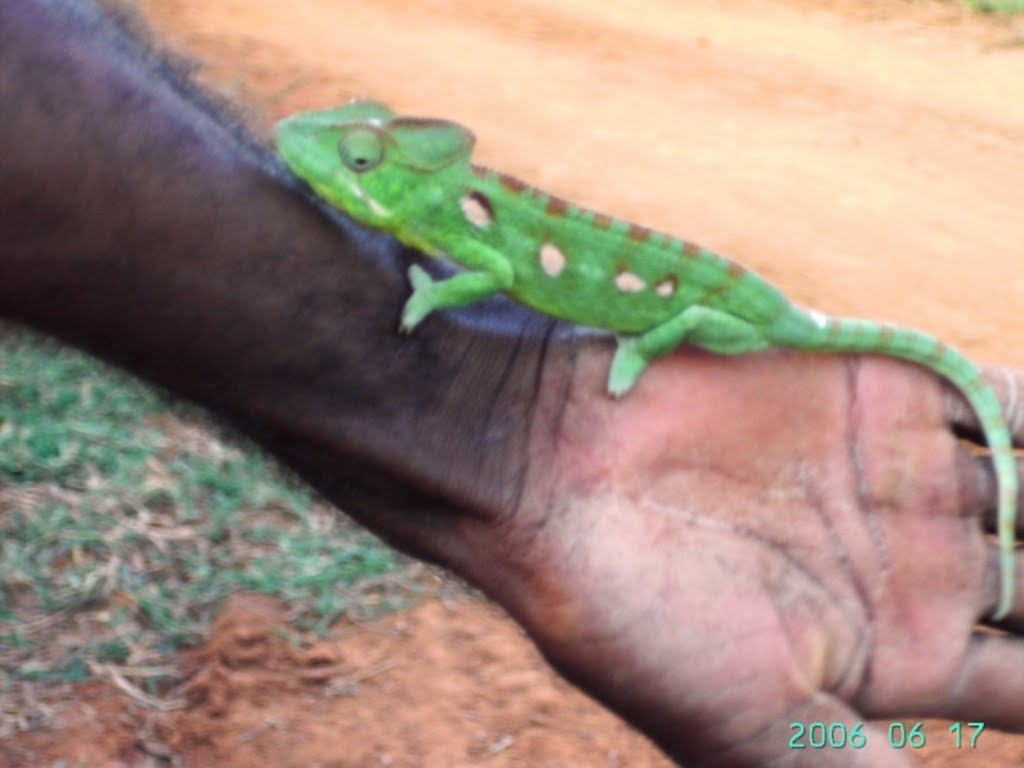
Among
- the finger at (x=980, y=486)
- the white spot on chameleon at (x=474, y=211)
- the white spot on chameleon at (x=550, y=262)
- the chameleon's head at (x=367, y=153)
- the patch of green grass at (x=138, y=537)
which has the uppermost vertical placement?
the chameleon's head at (x=367, y=153)

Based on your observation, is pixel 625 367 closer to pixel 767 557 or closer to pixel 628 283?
pixel 628 283

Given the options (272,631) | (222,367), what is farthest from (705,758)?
(272,631)

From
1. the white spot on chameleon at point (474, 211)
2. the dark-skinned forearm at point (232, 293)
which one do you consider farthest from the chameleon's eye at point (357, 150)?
the white spot on chameleon at point (474, 211)

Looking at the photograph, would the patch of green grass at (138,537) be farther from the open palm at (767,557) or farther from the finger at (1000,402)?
the finger at (1000,402)

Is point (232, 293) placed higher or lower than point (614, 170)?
higher

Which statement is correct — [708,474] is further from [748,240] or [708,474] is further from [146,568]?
[748,240]

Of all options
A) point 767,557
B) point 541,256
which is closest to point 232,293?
point 541,256

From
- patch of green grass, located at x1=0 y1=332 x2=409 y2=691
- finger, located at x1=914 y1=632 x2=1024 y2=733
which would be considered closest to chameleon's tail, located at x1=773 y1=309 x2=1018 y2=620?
finger, located at x1=914 y1=632 x2=1024 y2=733
